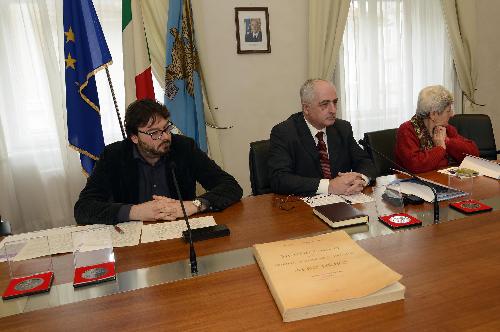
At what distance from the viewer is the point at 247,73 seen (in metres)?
3.90

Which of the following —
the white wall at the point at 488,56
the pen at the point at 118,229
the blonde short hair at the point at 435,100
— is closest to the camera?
the pen at the point at 118,229

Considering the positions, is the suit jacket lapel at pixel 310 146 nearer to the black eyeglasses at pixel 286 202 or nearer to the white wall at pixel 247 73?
the black eyeglasses at pixel 286 202

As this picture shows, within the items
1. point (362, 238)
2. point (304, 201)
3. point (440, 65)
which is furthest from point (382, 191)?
point (440, 65)

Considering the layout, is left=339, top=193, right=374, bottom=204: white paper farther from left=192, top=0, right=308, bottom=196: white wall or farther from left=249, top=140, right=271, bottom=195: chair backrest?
left=192, top=0, right=308, bottom=196: white wall

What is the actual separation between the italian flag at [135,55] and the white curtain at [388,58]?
201 centimetres

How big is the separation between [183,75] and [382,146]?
5.80ft

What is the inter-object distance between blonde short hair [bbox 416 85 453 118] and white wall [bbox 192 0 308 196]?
147 centimetres

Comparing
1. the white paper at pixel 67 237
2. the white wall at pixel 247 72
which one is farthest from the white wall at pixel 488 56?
the white paper at pixel 67 237

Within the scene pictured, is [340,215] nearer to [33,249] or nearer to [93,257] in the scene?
[93,257]

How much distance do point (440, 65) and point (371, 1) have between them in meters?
1.20

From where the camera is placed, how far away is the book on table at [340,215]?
62.4 inches

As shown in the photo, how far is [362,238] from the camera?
147 cm

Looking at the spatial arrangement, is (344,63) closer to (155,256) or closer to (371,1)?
(371,1)

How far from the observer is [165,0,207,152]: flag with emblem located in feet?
11.1
